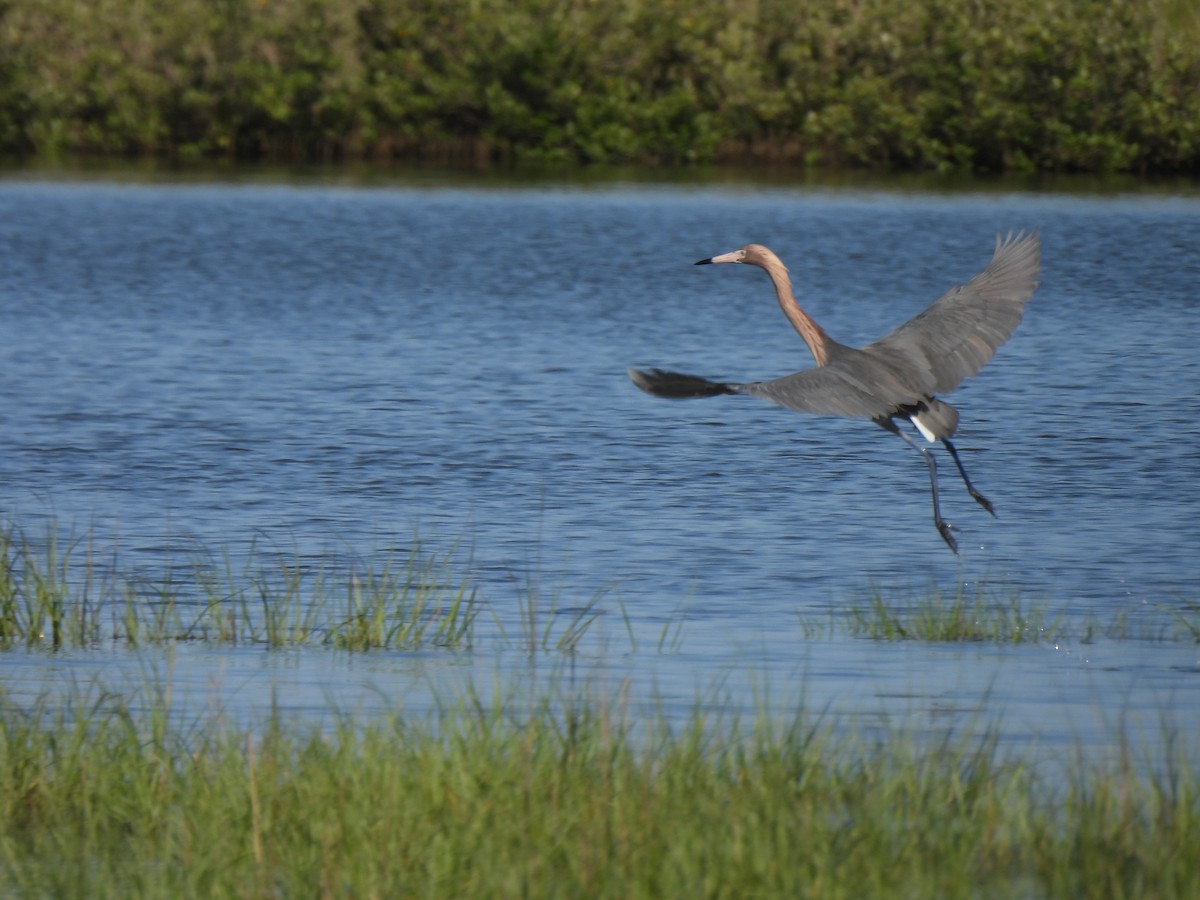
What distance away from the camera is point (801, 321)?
9.09 m

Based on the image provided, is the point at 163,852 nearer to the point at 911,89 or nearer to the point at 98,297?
the point at 98,297

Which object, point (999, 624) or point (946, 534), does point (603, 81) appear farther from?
point (999, 624)

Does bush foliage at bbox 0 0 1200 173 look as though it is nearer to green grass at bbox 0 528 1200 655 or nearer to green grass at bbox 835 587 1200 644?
green grass at bbox 835 587 1200 644

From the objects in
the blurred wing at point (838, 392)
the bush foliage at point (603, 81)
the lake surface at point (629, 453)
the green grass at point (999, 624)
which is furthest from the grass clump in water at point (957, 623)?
the bush foliage at point (603, 81)

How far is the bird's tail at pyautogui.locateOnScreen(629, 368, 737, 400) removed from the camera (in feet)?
20.4

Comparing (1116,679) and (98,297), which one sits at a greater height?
(1116,679)

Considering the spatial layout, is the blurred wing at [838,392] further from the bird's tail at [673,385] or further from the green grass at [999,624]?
the green grass at [999,624]

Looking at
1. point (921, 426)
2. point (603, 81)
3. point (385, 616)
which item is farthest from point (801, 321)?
point (603, 81)

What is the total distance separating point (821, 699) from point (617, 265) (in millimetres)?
19109

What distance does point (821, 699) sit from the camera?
6.53m

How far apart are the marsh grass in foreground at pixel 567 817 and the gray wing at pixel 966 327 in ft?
10.2

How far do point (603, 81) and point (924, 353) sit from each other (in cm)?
3266

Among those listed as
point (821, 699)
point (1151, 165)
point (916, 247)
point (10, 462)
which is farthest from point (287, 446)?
point (1151, 165)

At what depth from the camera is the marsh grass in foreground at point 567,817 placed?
4.66 meters
